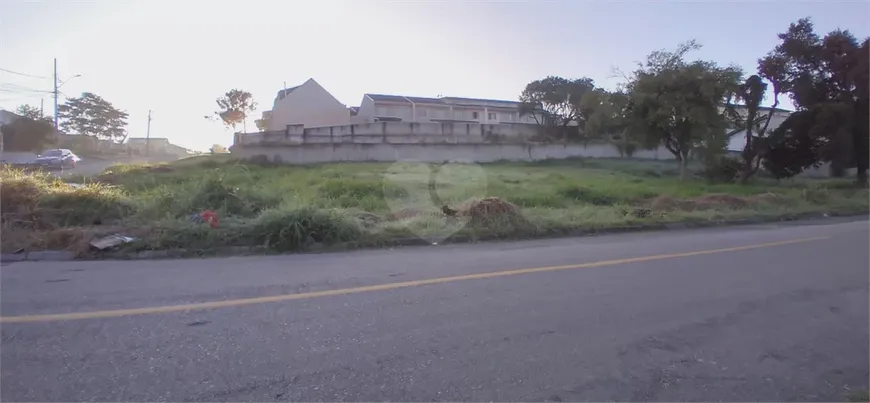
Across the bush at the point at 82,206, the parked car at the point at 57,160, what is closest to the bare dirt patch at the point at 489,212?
the bush at the point at 82,206

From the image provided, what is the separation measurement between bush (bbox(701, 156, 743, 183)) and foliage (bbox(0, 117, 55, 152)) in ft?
143

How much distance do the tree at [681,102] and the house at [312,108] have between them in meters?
26.7

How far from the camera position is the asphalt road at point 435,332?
3264 mm

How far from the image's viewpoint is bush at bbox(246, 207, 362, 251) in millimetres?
8742

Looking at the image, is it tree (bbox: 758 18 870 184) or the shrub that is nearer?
the shrub

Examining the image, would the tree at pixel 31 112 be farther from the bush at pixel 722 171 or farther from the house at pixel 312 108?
the bush at pixel 722 171

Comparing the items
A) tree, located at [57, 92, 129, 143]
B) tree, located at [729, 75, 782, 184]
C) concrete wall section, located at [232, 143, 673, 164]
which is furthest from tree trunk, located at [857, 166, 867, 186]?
tree, located at [57, 92, 129, 143]

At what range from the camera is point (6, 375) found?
10.7 feet

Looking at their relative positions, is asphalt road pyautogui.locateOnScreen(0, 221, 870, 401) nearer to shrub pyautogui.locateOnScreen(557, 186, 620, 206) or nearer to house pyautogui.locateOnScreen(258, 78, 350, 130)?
shrub pyautogui.locateOnScreen(557, 186, 620, 206)

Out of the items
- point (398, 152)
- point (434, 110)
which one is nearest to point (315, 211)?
point (398, 152)

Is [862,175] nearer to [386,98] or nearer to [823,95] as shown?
[823,95]

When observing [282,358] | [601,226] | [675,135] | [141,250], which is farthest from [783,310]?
[675,135]

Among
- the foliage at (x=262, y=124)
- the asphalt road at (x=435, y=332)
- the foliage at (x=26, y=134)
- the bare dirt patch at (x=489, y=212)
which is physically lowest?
the asphalt road at (x=435, y=332)

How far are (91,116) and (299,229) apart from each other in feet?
191
